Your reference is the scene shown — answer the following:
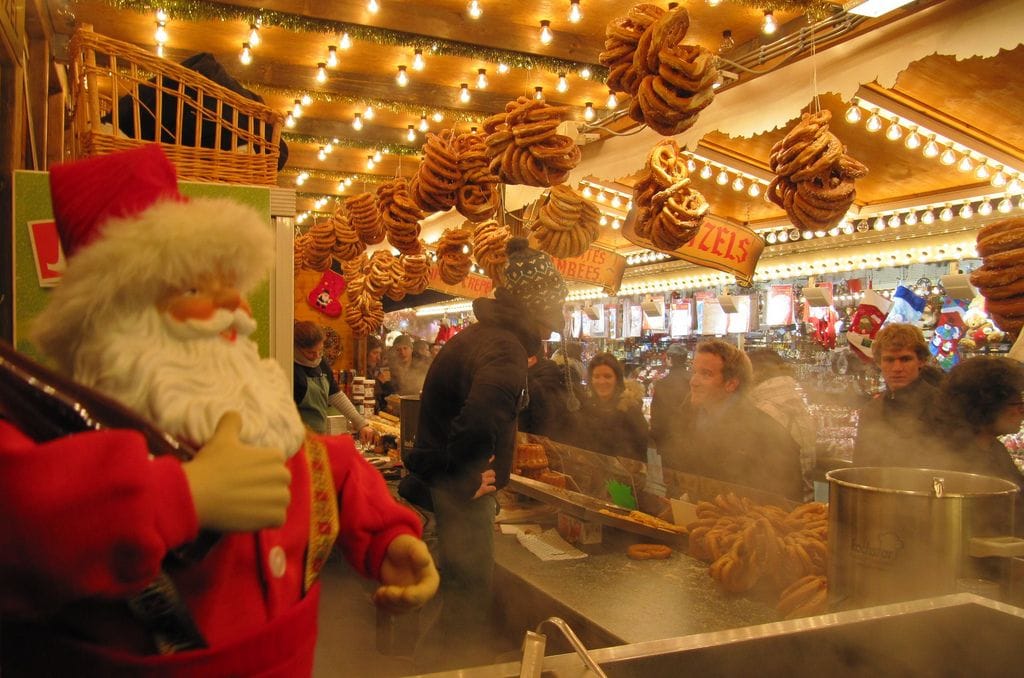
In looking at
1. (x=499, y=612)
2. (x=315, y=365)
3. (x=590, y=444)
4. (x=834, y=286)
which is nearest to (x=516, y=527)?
(x=499, y=612)

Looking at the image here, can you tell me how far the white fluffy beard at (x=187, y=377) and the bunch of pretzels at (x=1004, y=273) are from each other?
189 centimetres

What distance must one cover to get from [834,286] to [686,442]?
124 inches

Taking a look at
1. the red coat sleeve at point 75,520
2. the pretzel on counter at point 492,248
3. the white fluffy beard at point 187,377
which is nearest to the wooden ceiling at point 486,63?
the pretzel on counter at point 492,248

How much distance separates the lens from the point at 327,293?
877cm

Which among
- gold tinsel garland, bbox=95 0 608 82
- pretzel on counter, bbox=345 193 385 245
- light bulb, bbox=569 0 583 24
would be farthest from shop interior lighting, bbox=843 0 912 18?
pretzel on counter, bbox=345 193 385 245

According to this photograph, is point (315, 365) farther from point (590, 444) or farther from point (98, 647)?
point (98, 647)

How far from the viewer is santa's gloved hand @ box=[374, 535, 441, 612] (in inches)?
45.0

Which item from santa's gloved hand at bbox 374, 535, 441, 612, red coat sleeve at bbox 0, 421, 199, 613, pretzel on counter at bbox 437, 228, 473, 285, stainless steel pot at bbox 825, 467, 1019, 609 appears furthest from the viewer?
pretzel on counter at bbox 437, 228, 473, 285

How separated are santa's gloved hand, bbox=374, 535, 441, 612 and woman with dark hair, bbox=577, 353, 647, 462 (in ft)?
10.7

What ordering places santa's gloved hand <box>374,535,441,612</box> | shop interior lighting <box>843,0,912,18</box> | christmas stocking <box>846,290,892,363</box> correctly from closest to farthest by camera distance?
santa's gloved hand <box>374,535,441,612</box>, shop interior lighting <box>843,0,912,18</box>, christmas stocking <box>846,290,892,363</box>

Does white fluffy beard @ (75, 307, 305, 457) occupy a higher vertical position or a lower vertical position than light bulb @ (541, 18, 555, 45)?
lower

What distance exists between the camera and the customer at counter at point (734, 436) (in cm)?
335

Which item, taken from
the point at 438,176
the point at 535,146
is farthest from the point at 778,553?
the point at 438,176

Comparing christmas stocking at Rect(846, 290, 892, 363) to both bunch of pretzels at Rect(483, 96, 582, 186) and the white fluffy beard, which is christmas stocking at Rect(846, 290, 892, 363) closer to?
bunch of pretzels at Rect(483, 96, 582, 186)
